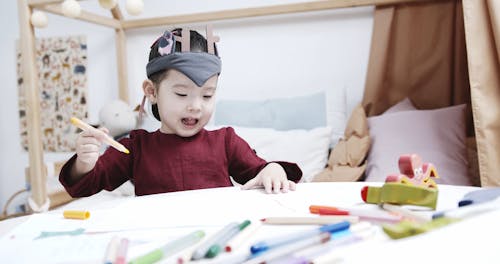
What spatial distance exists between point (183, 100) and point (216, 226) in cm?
35

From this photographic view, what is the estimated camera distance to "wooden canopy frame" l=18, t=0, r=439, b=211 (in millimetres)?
1698

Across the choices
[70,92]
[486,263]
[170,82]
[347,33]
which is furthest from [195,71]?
[70,92]

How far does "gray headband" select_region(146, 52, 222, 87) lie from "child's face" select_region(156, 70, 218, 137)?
1cm

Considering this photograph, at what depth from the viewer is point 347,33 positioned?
1933 millimetres

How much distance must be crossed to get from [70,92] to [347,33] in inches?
57.9

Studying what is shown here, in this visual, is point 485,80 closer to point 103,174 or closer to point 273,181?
point 273,181

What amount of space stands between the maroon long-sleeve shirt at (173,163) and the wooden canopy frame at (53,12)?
95cm

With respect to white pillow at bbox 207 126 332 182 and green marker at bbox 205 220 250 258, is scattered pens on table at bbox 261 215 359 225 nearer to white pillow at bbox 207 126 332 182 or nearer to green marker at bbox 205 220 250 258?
green marker at bbox 205 220 250 258

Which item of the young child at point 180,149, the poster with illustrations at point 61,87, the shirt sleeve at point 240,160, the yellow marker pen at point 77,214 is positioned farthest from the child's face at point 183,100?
the poster with illustrations at point 61,87

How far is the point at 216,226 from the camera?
1.78 feet

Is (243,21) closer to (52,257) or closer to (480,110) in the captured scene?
(480,110)

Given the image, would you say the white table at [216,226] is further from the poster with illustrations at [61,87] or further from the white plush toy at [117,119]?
the poster with illustrations at [61,87]

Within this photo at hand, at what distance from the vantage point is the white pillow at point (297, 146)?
5.42 feet

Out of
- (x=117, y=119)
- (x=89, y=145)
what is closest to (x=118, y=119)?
(x=117, y=119)
